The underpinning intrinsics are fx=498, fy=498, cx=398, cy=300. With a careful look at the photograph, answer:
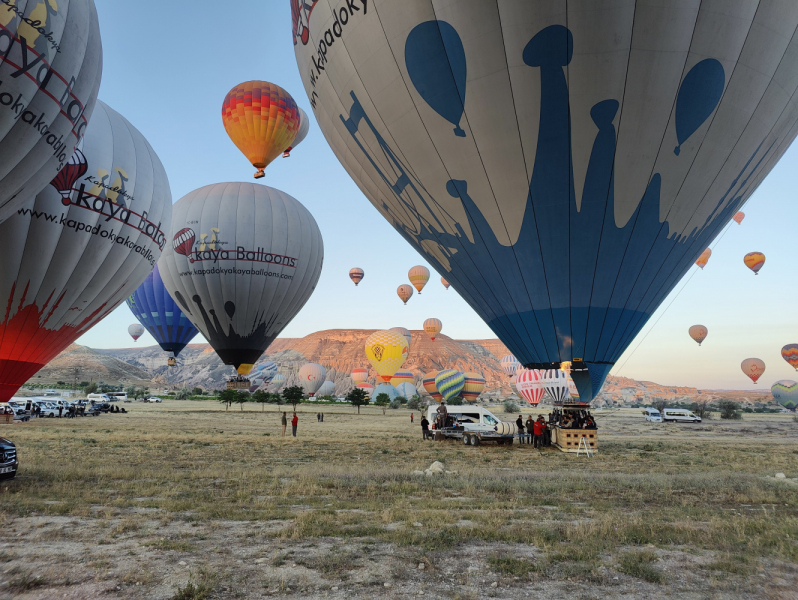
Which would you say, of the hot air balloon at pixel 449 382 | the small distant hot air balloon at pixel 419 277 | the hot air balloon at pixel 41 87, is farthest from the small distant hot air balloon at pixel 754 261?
the hot air balloon at pixel 41 87

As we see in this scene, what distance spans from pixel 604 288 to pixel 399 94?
736 centimetres

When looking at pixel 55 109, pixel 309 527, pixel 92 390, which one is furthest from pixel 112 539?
pixel 92 390

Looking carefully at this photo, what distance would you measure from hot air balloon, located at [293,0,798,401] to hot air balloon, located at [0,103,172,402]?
7.30m

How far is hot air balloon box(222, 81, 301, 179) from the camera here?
3259 centimetres

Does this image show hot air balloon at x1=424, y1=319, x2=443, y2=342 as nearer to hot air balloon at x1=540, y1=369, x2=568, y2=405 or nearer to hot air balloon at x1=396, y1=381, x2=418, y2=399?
hot air balloon at x1=396, y1=381, x2=418, y2=399

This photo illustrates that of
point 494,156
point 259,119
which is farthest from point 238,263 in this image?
point 494,156

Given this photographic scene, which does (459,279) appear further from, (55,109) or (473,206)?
(55,109)

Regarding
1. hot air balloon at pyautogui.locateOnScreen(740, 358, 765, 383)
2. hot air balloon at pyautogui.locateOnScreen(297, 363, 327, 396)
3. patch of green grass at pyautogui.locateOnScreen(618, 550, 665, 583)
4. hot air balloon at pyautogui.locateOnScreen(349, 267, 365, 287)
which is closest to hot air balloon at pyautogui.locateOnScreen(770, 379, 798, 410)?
hot air balloon at pyautogui.locateOnScreen(740, 358, 765, 383)

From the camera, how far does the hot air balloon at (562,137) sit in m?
10.7

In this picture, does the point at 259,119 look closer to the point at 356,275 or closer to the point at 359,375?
the point at 356,275

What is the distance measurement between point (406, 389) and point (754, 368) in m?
62.5

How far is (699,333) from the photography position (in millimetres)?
82438

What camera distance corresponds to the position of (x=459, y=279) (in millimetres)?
15477

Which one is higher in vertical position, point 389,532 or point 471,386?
point 471,386
